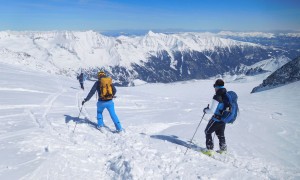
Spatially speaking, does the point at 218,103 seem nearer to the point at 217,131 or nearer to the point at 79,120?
the point at 217,131

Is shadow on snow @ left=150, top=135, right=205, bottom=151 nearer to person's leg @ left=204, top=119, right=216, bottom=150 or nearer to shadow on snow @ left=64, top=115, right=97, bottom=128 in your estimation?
person's leg @ left=204, top=119, right=216, bottom=150

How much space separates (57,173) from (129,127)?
278 inches

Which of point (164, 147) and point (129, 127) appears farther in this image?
point (129, 127)

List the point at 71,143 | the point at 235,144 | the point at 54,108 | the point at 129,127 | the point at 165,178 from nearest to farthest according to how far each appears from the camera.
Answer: the point at 165,178 < the point at 71,143 < the point at 235,144 < the point at 129,127 < the point at 54,108

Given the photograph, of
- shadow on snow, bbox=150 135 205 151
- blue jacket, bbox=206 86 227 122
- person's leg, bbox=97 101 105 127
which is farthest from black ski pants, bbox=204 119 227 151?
person's leg, bbox=97 101 105 127

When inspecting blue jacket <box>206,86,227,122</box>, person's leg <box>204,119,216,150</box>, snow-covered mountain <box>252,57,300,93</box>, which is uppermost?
blue jacket <box>206,86,227,122</box>

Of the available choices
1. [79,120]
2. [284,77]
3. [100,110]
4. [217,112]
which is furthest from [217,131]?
[284,77]

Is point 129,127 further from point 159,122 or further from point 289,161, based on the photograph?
point 289,161

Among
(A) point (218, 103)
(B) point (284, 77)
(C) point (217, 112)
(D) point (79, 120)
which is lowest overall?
(B) point (284, 77)

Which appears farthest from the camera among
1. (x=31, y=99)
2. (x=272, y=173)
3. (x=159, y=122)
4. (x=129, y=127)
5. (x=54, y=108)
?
(x=31, y=99)

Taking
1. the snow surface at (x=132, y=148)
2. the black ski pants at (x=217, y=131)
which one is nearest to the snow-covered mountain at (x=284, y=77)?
the snow surface at (x=132, y=148)

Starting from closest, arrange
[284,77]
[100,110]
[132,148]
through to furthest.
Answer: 1. [132,148]
2. [100,110]
3. [284,77]

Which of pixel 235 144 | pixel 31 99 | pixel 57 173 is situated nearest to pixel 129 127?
pixel 235 144

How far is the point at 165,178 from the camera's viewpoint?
8258 millimetres
